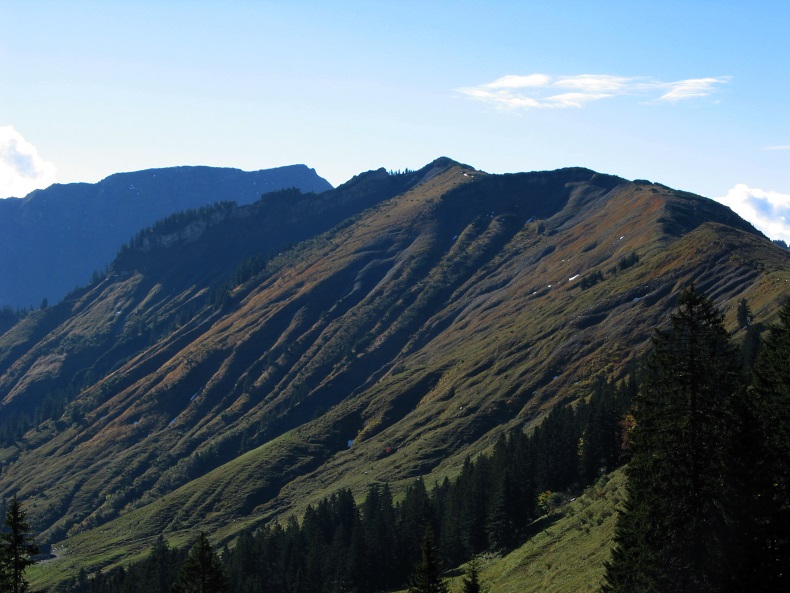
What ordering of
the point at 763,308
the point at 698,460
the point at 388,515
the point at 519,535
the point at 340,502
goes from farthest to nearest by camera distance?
the point at 763,308
the point at 340,502
the point at 388,515
the point at 519,535
the point at 698,460

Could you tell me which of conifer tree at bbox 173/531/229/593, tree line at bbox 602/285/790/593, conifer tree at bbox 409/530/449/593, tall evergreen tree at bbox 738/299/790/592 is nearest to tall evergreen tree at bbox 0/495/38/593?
conifer tree at bbox 173/531/229/593

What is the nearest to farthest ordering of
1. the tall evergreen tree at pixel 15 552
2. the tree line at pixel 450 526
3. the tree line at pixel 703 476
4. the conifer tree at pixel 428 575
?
the tree line at pixel 703 476 → the tall evergreen tree at pixel 15 552 → the conifer tree at pixel 428 575 → the tree line at pixel 450 526

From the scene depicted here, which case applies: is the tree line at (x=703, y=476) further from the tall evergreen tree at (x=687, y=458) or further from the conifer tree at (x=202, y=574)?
the conifer tree at (x=202, y=574)

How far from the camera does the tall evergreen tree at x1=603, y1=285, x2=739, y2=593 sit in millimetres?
31641

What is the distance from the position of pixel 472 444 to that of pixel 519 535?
7897cm

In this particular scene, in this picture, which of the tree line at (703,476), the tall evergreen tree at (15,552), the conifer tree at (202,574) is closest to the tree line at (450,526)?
the conifer tree at (202,574)

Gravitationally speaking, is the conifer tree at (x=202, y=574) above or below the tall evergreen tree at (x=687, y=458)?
below

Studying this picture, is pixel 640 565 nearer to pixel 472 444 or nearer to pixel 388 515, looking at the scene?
pixel 388 515

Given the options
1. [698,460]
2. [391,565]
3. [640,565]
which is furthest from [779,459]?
[391,565]

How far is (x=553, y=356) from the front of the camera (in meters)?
179

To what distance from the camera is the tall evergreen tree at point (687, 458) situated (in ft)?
104

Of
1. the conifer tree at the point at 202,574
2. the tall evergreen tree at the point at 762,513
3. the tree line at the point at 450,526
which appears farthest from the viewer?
the tree line at the point at 450,526

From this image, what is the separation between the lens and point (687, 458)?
32.4 metres

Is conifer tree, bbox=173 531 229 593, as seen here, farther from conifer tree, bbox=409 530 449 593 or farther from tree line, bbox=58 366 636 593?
tree line, bbox=58 366 636 593
